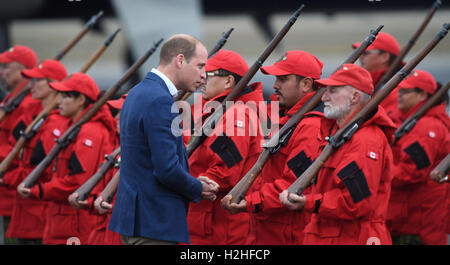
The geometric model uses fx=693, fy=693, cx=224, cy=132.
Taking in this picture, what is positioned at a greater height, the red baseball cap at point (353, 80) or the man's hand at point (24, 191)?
the red baseball cap at point (353, 80)

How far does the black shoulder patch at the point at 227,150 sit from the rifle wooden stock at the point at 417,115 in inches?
76.5

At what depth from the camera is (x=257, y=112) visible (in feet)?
16.3

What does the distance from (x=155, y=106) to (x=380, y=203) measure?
151cm

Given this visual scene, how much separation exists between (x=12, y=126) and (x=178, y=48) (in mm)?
3841

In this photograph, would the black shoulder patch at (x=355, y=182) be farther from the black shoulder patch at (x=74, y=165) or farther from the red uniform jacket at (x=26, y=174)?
the red uniform jacket at (x=26, y=174)

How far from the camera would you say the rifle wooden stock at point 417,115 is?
236 inches

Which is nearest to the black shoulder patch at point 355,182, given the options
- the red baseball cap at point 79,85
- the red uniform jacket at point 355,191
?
the red uniform jacket at point 355,191

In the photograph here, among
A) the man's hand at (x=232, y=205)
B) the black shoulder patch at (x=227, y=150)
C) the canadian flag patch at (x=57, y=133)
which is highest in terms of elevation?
the black shoulder patch at (x=227, y=150)

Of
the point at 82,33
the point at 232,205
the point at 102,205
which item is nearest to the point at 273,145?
the point at 232,205

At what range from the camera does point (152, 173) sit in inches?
143

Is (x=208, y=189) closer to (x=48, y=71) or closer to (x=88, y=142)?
(x=88, y=142)
